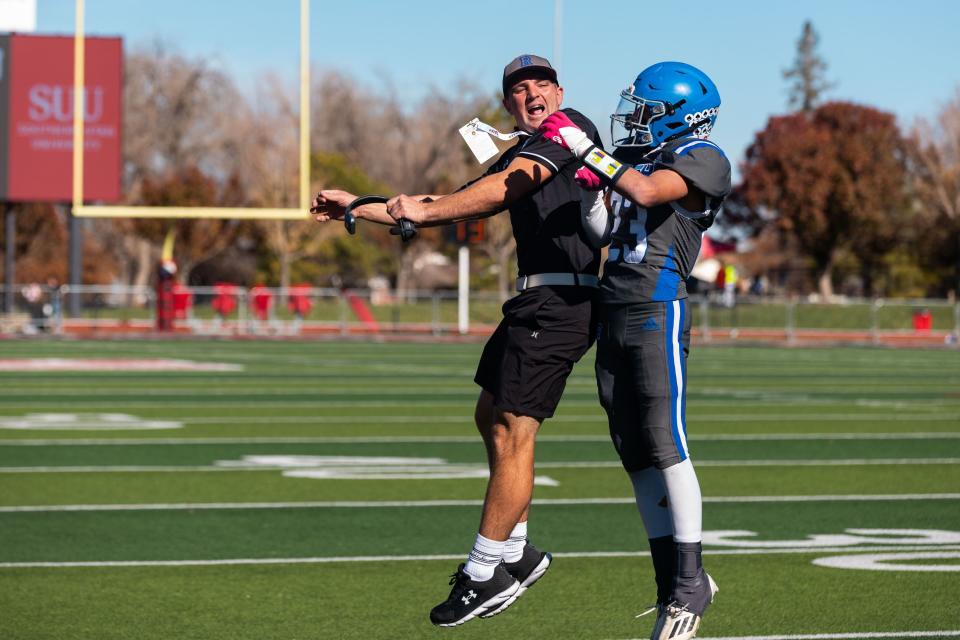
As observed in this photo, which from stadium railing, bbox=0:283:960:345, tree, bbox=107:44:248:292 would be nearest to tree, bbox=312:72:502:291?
tree, bbox=107:44:248:292

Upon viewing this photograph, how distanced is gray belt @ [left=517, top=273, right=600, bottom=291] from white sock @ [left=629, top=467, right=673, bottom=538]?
662 mm

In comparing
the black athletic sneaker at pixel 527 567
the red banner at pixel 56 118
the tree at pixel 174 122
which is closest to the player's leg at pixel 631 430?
the black athletic sneaker at pixel 527 567

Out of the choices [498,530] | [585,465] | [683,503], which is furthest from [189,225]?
[683,503]

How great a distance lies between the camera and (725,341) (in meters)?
36.7

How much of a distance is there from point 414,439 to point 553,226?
7.71 meters

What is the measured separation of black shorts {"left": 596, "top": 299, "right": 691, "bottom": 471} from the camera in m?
5.18

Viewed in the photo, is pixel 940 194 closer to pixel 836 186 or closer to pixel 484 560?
pixel 836 186

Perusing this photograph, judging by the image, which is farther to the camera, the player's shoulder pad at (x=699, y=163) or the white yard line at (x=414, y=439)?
the white yard line at (x=414, y=439)

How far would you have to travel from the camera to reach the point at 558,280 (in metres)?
5.44

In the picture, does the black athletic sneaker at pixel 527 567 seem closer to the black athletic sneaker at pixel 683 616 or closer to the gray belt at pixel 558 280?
the black athletic sneaker at pixel 683 616

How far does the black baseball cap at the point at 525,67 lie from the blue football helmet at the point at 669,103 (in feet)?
0.99

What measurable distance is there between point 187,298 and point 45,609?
32305mm

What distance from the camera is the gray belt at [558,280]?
5.43 metres

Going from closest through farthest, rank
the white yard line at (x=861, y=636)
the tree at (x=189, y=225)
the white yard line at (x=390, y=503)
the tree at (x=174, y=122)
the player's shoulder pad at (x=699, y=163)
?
the player's shoulder pad at (x=699, y=163) < the white yard line at (x=861, y=636) < the white yard line at (x=390, y=503) < the tree at (x=189, y=225) < the tree at (x=174, y=122)
